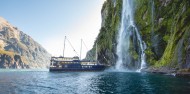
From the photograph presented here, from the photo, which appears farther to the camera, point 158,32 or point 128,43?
point 128,43

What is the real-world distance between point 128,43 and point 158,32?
83.2 ft

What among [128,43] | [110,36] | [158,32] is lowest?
[128,43]

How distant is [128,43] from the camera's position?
127875mm

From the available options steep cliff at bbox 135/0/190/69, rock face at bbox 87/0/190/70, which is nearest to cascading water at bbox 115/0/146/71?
rock face at bbox 87/0/190/70

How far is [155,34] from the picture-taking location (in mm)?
108062

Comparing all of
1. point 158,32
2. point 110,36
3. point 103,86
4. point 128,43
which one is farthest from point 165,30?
point 103,86

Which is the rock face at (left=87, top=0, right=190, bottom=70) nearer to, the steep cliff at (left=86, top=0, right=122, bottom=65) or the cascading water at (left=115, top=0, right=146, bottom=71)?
the steep cliff at (left=86, top=0, right=122, bottom=65)

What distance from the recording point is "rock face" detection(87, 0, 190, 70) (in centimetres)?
7331

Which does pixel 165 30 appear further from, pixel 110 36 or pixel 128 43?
→ pixel 110 36

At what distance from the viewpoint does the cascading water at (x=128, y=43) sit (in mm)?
116125

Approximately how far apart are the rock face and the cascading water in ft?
12.2

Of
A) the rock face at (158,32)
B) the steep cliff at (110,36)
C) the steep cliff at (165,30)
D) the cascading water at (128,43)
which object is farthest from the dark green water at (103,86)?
the steep cliff at (110,36)

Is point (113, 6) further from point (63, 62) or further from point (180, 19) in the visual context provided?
point (180, 19)

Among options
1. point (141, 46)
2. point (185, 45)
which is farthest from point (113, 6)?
point (185, 45)
